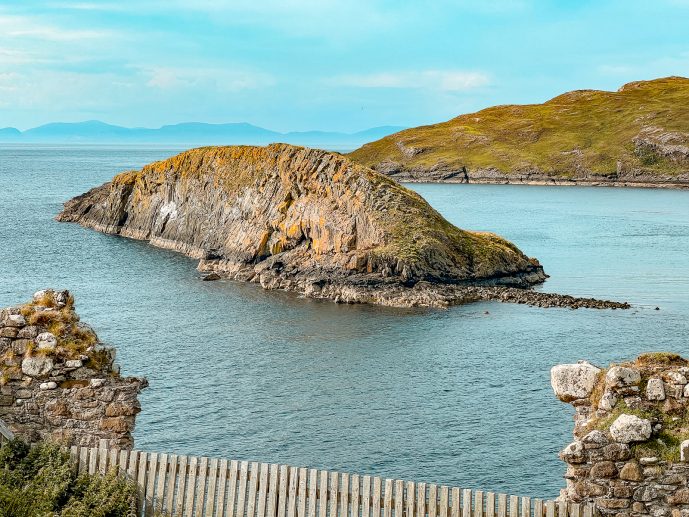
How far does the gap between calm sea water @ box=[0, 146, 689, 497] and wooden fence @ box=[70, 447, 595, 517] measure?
85.1ft

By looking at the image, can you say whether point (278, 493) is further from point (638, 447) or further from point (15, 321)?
point (15, 321)

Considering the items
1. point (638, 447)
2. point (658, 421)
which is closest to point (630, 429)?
point (638, 447)

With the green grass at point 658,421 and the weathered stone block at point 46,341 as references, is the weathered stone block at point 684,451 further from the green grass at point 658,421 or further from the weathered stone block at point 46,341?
the weathered stone block at point 46,341

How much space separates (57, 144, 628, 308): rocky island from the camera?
305ft

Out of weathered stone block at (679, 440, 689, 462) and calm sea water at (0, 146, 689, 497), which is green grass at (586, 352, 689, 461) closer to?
weathered stone block at (679, 440, 689, 462)

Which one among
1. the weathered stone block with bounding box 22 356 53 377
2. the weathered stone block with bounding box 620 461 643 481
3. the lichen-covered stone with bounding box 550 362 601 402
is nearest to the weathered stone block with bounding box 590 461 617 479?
the weathered stone block with bounding box 620 461 643 481

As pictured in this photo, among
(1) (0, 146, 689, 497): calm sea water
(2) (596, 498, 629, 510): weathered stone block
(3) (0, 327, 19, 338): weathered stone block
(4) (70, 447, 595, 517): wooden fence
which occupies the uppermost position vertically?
(3) (0, 327, 19, 338): weathered stone block

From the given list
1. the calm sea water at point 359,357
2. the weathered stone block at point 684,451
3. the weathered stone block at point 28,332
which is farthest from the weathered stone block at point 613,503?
the calm sea water at point 359,357

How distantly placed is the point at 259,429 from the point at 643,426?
36249mm

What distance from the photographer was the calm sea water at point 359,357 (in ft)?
150

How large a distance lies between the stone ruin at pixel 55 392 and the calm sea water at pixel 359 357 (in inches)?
1010

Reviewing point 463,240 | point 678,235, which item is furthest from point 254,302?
point 678,235

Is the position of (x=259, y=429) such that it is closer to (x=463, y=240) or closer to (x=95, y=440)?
(x=95, y=440)

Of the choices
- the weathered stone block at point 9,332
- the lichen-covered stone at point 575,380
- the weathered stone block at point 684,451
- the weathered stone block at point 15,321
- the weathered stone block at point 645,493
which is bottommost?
the weathered stone block at point 645,493
